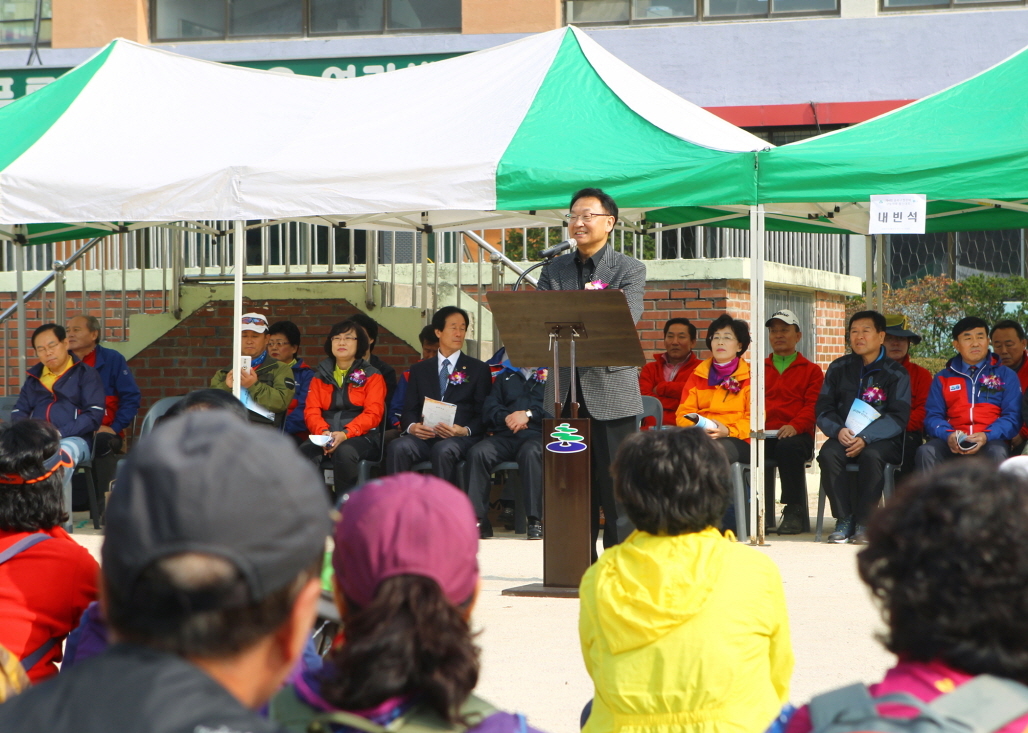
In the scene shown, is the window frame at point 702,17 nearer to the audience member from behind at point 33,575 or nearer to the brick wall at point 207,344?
the brick wall at point 207,344

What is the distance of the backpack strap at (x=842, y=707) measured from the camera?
4.19 ft

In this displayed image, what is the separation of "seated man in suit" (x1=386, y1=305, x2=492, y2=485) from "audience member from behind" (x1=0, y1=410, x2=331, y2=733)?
658cm

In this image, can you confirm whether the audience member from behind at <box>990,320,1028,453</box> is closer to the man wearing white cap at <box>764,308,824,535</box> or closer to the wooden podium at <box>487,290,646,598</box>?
the man wearing white cap at <box>764,308,824,535</box>

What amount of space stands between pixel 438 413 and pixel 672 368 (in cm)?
164

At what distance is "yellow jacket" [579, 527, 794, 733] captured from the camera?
2375mm

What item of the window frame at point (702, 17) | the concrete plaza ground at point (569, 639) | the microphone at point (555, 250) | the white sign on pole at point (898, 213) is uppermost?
the window frame at point (702, 17)

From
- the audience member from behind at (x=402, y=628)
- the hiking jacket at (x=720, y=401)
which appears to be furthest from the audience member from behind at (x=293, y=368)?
the audience member from behind at (x=402, y=628)

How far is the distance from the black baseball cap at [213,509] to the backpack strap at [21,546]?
175cm

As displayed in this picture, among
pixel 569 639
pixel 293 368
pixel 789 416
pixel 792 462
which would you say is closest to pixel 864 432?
pixel 792 462

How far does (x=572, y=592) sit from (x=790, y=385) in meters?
3.25

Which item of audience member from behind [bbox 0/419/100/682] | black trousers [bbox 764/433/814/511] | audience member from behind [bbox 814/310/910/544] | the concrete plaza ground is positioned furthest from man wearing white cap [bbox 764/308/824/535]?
audience member from behind [bbox 0/419/100/682]

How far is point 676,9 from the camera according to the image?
13133mm

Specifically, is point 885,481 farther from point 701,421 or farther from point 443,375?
point 443,375

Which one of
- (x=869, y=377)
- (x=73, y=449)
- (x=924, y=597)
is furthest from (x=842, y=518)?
(x=924, y=597)
